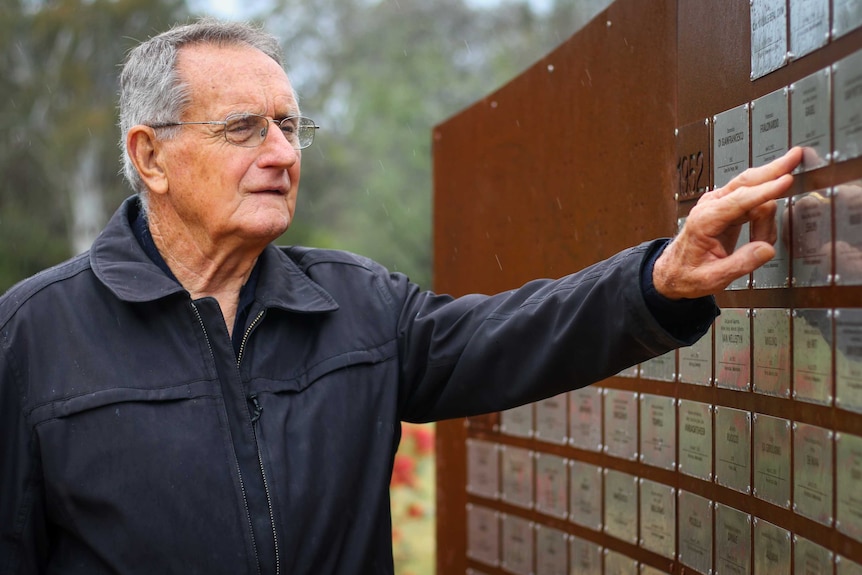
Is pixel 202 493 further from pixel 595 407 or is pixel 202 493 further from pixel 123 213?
pixel 595 407

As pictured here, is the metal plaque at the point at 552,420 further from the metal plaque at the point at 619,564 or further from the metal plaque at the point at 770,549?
the metal plaque at the point at 770,549

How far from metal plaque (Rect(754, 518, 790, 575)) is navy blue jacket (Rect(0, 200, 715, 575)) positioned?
496 millimetres

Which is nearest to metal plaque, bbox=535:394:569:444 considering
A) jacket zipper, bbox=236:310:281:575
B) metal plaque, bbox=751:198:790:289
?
jacket zipper, bbox=236:310:281:575

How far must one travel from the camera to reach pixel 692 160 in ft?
9.75

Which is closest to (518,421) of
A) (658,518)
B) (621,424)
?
(621,424)

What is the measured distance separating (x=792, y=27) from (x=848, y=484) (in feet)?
3.24

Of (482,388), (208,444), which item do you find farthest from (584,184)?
(208,444)

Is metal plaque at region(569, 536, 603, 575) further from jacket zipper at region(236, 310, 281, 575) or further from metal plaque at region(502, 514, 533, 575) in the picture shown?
jacket zipper at region(236, 310, 281, 575)

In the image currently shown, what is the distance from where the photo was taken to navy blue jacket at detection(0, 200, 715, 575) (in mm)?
2770

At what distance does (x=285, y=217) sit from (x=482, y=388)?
736 millimetres

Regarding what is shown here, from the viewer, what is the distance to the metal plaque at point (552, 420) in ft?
12.8

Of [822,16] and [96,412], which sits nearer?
[822,16]

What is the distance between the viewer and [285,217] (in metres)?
3.08

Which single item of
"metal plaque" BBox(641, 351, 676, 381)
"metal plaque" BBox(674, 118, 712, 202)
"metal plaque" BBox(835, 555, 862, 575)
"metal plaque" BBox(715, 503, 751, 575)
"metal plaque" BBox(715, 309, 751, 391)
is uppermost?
"metal plaque" BBox(674, 118, 712, 202)
